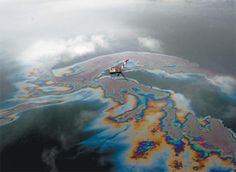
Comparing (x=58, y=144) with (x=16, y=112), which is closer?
(x=58, y=144)

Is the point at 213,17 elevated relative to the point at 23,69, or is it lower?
elevated

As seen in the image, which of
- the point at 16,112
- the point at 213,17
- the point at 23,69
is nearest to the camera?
the point at 16,112

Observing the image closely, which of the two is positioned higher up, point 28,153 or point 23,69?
point 23,69

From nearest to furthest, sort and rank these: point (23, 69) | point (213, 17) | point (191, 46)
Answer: point (23, 69) → point (191, 46) → point (213, 17)

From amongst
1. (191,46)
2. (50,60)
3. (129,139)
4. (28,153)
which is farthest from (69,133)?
(191,46)

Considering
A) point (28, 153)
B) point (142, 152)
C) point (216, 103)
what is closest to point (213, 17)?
point (216, 103)

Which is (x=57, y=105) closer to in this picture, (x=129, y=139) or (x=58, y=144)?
(x=58, y=144)

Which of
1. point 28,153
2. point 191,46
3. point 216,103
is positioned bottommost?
point 28,153

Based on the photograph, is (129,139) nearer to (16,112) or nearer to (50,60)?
(16,112)

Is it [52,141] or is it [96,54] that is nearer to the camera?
[52,141]
